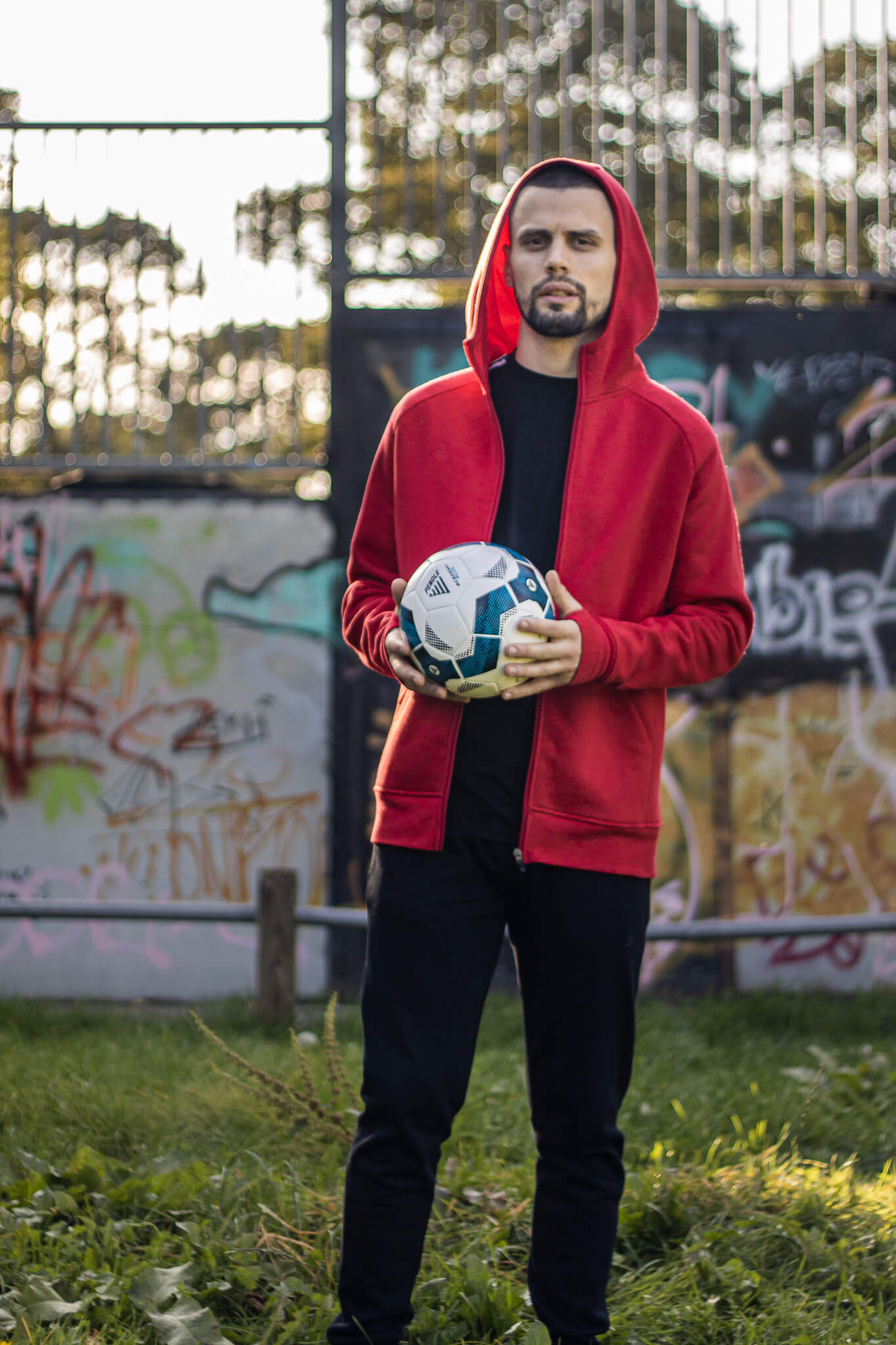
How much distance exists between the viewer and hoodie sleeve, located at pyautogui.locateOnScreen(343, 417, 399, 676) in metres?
2.37

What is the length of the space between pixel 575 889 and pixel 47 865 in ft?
12.9

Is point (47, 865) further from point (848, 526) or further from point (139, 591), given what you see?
point (848, 526)

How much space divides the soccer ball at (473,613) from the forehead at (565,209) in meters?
0.63

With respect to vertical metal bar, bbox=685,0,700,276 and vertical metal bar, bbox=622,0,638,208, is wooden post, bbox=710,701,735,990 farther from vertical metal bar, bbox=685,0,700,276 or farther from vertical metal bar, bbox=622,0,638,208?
vertical metal bar, bbox=622,0,638,208

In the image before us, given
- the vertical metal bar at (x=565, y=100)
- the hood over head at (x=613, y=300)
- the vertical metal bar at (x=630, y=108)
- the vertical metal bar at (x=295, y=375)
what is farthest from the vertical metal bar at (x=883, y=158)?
the hood over head at (x=613, y=300)

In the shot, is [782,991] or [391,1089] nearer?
[391,1089]

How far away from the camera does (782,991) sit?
16.8 ft

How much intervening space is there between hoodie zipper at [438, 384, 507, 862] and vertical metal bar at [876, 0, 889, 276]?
3952 millimetres

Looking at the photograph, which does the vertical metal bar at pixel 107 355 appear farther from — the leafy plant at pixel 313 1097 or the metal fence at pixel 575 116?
the leafy plant at pixel 313 1097

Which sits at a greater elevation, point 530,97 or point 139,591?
point 530,97

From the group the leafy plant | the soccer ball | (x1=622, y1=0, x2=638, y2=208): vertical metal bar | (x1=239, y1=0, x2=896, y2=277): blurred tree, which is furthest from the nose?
(x1=622, y1=0, x2=638, y2=208): vertical metal bar

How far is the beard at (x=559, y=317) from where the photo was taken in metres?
2.25

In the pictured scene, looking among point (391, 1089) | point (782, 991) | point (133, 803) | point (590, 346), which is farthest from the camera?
point (133, 803)

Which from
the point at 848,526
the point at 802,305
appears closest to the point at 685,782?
the point at 848,526
